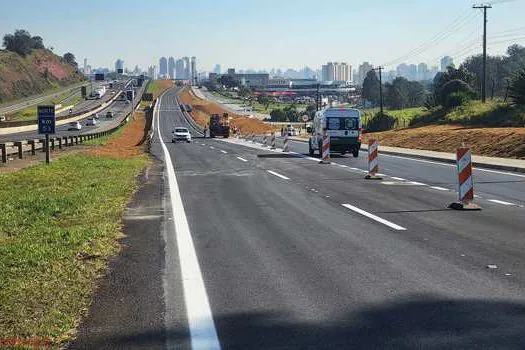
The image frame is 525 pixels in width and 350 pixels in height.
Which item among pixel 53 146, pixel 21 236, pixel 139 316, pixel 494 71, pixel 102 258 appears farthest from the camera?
pixel 494 71

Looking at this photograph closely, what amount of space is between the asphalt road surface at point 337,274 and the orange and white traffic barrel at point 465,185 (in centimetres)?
33

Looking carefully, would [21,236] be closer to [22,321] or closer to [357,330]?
[22,321]

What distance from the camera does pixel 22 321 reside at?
592 cm

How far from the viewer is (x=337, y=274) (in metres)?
7.88

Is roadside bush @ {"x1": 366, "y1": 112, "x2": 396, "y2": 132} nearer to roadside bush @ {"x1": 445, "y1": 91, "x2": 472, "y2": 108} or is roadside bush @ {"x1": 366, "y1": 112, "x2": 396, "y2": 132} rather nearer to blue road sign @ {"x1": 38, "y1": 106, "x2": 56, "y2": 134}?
roadside bush @ {"x1": 445, "y1": 91, "x2": 472, "y2": 108}

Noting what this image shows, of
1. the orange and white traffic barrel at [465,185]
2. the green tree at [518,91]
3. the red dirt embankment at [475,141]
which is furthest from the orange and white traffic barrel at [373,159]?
the green tree at [518,91]

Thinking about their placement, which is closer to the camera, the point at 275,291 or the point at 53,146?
the point at 275,291

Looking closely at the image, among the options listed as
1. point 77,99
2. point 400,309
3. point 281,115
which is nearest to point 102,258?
point 400,309

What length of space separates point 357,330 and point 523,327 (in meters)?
1.41

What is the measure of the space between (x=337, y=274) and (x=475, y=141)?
31338mm

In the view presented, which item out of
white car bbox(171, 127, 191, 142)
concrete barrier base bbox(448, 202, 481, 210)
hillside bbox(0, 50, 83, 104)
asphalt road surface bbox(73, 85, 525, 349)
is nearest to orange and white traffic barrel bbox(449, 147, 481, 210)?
concrete barrier base bbox(448, 202, 481, 210)

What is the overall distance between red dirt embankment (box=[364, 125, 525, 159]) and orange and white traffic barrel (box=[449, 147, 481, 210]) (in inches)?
596

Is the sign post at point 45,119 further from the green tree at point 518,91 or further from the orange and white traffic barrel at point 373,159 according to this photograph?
the green tree at point 518,91

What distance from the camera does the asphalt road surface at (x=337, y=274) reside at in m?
5.69
